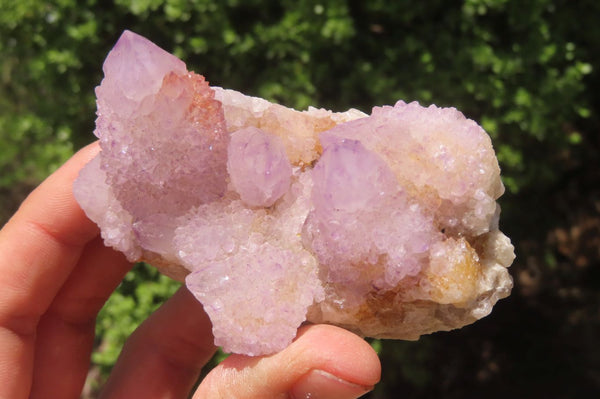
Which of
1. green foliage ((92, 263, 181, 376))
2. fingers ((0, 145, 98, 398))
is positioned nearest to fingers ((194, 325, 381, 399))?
fingers ((0, 145, 98, 398))

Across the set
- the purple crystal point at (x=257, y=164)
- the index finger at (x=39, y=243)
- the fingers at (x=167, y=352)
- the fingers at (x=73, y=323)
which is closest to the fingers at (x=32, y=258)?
the index finger at (x=39, y=243)

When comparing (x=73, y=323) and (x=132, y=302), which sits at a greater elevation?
(x=73, y=323)

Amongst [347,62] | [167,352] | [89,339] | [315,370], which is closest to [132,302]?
[89,339]

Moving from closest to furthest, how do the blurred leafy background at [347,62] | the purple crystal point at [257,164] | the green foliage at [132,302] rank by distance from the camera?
the purple crystal point at [257,164], the blurred leafy background at [347,62], the green foliage at [132,302]

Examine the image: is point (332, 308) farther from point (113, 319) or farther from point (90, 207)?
point (113, 319)

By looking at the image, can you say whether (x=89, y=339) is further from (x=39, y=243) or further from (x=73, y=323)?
(x=39, y=243)

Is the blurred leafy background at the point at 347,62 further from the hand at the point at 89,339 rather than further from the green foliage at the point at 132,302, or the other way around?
the hand at the point at 89,339

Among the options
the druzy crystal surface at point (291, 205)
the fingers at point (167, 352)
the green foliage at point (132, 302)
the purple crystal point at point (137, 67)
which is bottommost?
the green foliage at point (132, 302)
